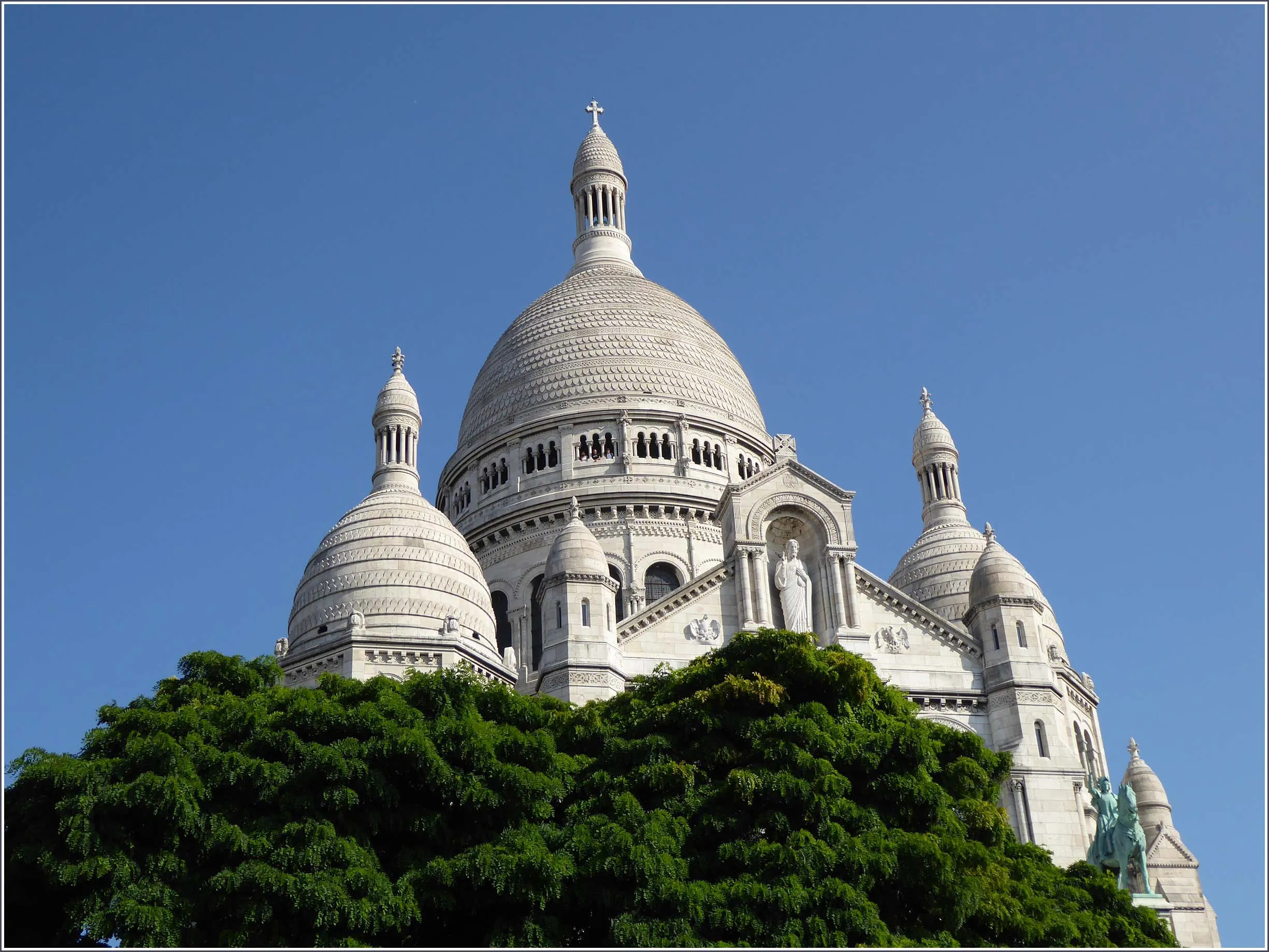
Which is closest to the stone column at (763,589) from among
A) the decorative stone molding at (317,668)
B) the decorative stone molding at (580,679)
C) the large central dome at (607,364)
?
the decorative stone molding at (580,679)

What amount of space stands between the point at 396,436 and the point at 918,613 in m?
16.7

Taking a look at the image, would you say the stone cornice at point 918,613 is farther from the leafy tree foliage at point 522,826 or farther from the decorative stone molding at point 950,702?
the leafy tree foliage at point 522,826

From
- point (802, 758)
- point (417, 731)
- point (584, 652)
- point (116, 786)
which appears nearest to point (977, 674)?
point (584, 652)

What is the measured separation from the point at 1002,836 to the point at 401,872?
10663 millimetres

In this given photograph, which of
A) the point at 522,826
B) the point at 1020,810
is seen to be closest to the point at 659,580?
the point at 1020,810

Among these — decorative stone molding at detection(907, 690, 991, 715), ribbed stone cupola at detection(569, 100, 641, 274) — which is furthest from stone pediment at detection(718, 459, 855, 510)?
ribbed stone cupola at detection(569, 100, 641, 274)

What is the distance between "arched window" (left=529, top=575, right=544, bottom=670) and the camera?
5269cm

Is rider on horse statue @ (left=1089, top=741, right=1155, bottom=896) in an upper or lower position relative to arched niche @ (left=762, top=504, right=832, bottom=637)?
lower

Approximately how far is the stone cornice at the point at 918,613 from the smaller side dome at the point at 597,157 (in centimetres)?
3170

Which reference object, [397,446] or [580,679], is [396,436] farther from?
[580,679]

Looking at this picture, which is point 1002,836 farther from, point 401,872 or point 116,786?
point 116,786

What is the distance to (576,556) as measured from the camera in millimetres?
41688

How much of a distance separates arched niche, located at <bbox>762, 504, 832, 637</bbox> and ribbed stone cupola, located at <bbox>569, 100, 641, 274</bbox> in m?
25.3

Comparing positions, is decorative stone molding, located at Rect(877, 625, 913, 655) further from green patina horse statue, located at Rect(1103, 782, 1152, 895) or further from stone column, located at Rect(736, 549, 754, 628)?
green patina horse statue, located at Rect(1103, 782, 1152, 895)
